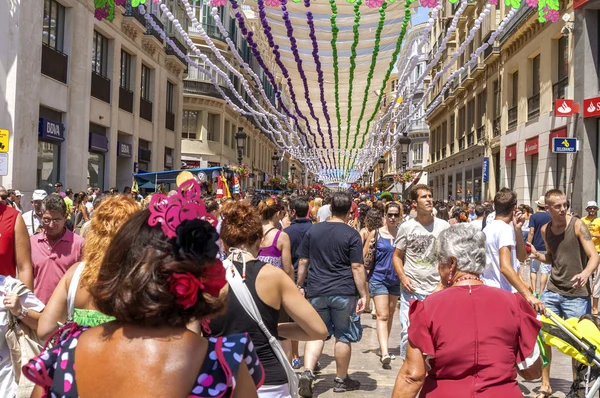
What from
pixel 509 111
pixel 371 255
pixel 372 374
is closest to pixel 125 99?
pixel 509 111

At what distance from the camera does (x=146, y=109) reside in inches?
1233

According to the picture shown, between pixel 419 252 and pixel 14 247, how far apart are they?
3959mm

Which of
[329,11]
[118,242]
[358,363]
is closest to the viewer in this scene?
[118,242]

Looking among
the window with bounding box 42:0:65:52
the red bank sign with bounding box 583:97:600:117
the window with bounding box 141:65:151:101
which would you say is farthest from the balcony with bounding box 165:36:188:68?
the red bank sign with bounding box 583:97:600:117

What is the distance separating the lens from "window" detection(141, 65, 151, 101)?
1229 inches

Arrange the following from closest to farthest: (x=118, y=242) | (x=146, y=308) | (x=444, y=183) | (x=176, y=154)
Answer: (x=146, y=308)
(x=118, y=242)
(x=176, y=154)
(x=444, y=183)

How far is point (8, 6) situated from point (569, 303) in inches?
686

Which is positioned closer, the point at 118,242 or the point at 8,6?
the point at 118,242

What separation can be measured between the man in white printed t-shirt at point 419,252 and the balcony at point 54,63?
17.1 m

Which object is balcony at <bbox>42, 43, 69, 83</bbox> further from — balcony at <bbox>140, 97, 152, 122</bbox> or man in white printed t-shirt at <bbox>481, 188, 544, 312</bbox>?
man in white printed t-shirt at <bbox>481, 188, 544, 312</bbox>

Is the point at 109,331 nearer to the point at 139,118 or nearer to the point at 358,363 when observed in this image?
the point at 358,363

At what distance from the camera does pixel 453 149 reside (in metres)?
41.8

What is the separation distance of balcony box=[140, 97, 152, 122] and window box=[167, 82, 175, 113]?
3571 millimetres

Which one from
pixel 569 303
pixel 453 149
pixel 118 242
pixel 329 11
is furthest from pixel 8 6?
pixel 453 149
